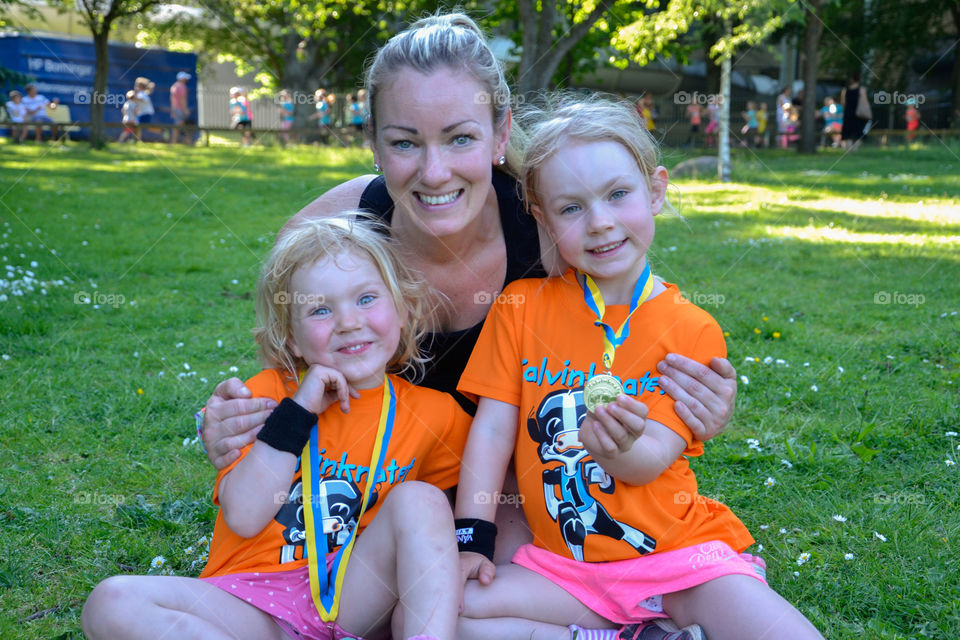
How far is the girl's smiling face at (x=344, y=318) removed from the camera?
2.62 meters

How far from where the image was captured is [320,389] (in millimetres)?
2484

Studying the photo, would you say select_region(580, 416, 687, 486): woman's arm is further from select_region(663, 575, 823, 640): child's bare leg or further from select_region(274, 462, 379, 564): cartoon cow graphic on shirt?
select_region(274, 462, 379, 564): cartoon cow graphic on shirt

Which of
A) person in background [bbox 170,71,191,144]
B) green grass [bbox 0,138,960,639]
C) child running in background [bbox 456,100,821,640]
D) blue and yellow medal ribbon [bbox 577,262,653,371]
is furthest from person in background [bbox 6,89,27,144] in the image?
blue and yellow medal ribbon [bbox 577,262,653,371]

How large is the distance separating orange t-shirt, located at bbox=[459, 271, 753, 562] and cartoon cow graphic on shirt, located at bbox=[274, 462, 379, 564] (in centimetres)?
51

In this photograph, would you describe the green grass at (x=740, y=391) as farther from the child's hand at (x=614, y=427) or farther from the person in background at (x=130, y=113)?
the person in background at (x=130, y=113)

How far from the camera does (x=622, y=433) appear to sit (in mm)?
2268

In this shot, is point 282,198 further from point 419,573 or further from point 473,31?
point 419,573

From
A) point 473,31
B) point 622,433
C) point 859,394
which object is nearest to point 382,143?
point 473,31
